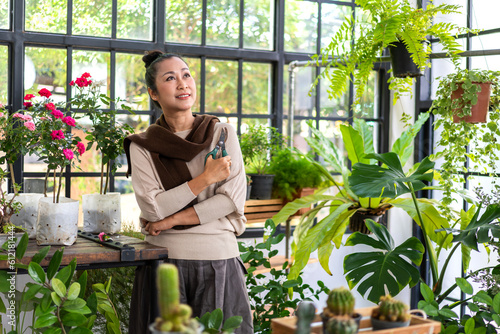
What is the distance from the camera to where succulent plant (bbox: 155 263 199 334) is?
731 mm

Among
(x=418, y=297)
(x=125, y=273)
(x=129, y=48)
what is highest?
(x=129, y=48)

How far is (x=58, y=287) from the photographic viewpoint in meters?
1.74

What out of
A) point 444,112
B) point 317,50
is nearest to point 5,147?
point 444,112

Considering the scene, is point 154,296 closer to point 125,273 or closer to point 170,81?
point 170,81

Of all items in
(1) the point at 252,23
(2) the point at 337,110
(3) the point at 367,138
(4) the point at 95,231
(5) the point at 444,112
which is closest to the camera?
(4) the point at 95,231

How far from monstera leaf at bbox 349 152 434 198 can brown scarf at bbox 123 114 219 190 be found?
832 mm

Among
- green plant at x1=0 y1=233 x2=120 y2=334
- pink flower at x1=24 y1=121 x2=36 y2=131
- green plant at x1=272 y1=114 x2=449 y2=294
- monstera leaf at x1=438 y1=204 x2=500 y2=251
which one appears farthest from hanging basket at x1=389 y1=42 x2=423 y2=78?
green plant at x1=0 y1=233 x2=120 y2=334

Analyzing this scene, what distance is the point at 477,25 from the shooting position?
13.8 feet

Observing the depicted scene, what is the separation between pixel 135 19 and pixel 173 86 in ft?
6.50

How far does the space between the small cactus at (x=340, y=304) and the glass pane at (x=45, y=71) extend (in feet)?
9.98

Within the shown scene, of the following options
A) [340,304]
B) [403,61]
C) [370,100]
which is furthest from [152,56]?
[370,100]

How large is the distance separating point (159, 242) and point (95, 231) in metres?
0.51

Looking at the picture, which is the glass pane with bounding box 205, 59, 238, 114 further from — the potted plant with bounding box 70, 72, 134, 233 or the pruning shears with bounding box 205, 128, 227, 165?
the pruning shears with bounding box 205, 128, 227, 165

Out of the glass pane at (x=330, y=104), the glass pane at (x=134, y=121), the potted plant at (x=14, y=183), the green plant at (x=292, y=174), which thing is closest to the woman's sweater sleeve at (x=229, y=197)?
the potted plant at (x=14, y=183)
